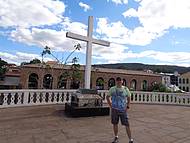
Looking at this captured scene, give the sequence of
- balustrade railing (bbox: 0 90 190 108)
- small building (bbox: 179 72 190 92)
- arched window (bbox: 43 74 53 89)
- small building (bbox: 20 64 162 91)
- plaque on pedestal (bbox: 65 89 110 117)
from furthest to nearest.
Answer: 1. small building (bbox: 179 72 190 92)
2. small building (bbox: 20 64 162 91)
3. arched window (bbox: 43 74 53 89)
4. balustrade railing (bbox: 0 90 190 108)
5. plaque on pedestal (bbox: 65 89 110 117)

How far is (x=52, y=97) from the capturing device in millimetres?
10867

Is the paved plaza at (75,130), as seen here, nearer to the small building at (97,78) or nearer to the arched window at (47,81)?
the small building at (97,78)

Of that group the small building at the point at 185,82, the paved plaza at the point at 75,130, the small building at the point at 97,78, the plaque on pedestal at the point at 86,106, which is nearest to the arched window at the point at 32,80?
the small building at the point at 97,78

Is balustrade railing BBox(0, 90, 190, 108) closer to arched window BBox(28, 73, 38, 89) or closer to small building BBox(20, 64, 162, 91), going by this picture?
small building BBox(20, 64, 162, 91)

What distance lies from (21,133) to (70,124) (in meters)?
1.51

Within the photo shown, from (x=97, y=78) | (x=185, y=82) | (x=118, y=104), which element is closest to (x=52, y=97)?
(x=118, y=104)

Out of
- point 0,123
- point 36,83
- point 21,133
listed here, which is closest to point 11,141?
point 21,133

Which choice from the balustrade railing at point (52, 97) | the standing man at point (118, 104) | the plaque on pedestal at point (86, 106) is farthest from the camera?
the balustrade railing at point (52, 97)

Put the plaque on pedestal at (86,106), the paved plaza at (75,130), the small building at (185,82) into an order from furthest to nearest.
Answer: the small building at (185,82)
the plaque on pedestal at (86,106)
the paved plaza at (75,130)

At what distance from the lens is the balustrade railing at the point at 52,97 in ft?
30.9

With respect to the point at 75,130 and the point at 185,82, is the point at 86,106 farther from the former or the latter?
the point at 185,82

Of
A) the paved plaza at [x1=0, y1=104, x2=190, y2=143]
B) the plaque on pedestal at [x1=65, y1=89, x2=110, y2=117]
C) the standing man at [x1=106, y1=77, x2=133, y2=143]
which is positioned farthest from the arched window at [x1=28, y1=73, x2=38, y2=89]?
the standing man at [x1=106, y1=77, x2=133, y2=143]

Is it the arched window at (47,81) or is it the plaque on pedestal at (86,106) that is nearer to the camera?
the plaque on pedestal at (86,106)

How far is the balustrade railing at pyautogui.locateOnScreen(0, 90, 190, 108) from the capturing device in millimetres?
9429
